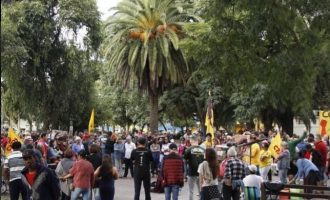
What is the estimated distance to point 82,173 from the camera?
12.3m

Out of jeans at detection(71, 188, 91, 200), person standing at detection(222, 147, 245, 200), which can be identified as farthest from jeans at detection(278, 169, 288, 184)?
jeans at detection(71, 188, 91, 200)

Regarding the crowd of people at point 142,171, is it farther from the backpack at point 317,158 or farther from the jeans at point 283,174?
the jeans at point 283,174

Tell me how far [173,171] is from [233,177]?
1.81 meters

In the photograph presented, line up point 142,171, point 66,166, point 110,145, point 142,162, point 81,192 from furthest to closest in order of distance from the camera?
point 110,145 → point 142,171 → point 142,162 → point 66,166 → point 81,192

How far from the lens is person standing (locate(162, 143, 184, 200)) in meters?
13.8

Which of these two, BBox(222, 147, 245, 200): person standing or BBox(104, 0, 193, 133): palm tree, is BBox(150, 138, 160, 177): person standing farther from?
BBox(222, 147, 245, 200): person standing

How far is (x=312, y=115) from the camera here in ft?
137

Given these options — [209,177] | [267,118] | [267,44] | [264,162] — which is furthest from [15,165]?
[267,118]

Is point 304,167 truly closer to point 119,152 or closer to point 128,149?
point 128,149

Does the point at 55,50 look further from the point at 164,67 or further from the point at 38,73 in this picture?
the point at 164,67

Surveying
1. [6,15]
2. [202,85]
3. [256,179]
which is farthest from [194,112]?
[256,179]

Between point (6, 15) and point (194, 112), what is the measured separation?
22529 mm

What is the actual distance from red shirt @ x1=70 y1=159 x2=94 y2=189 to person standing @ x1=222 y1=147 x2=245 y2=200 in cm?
286

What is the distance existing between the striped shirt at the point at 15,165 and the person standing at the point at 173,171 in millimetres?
3343
